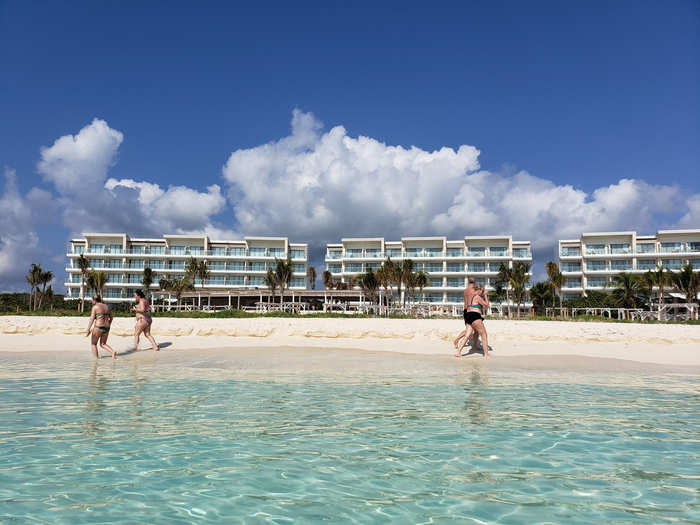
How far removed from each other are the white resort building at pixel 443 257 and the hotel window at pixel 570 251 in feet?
18.4

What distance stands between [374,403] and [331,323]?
12113mm

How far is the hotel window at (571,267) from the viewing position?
Result: 68.5m

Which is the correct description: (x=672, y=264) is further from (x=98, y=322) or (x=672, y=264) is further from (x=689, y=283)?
(x=98, y=322)

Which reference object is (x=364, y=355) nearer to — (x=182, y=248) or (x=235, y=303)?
(x=235, y=303)

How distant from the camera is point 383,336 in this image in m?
16.0

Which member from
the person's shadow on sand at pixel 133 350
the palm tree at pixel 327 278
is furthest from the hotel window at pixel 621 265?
the person's shadow on sand at pixel 133 350

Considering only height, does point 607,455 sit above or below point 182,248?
below

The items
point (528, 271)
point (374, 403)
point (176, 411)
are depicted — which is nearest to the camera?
point (176, 411)

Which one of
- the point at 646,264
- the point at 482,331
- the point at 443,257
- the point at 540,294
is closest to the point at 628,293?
the point at 540,294

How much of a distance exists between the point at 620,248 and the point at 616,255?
89.9 inches

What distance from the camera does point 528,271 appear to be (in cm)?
6725

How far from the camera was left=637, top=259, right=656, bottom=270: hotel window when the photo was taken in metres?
63.3

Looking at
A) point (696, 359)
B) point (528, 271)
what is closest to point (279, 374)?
point (696, 359)

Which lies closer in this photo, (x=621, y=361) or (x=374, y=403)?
(x=374, y=403)
